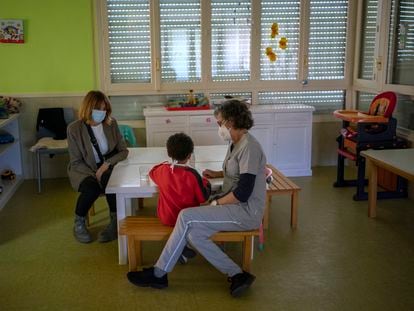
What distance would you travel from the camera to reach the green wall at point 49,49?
17.1ft

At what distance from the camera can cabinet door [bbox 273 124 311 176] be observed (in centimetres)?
551

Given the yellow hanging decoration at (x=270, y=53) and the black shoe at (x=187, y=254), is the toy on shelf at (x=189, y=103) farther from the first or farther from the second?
the black shoe at (x=187, y=254)

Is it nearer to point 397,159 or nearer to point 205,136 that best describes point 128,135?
point 205,136

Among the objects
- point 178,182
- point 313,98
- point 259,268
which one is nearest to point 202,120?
point 313,98

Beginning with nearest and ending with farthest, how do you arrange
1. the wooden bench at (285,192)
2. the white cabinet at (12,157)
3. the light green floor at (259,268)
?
the light green floor at (259,268) → the wooden bench at (285,192) → the white cabinet at (12,157)

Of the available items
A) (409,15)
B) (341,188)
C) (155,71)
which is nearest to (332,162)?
(341,188)

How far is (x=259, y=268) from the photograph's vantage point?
3.29 metres

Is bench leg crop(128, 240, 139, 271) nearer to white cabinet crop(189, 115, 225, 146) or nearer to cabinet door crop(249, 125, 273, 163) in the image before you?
white cabinet crop(189, 115, 225, 146)

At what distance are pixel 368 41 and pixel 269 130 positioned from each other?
1.52 m

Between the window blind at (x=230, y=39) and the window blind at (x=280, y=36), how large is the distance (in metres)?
0.19

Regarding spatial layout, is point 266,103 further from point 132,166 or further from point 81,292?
point 81,292

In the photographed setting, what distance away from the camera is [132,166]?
11.8 ft

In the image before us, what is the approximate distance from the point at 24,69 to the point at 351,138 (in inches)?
137

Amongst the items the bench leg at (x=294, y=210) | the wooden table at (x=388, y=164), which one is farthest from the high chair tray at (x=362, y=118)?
the bench leg at (x=294, y=210)
